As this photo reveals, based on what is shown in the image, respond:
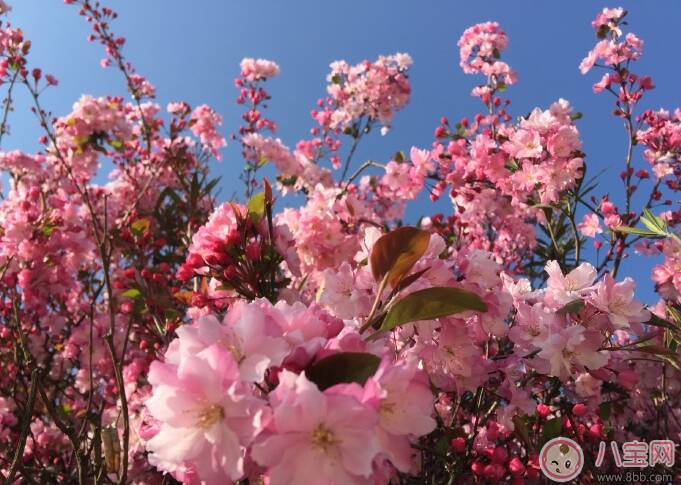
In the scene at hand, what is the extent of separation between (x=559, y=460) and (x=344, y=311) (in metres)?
0.79

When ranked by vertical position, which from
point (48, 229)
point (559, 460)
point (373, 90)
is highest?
point (373, 90)

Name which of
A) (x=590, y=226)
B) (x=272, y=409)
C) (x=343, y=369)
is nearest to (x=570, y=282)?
(x=343, y=369)

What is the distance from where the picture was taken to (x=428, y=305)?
0.83 meters

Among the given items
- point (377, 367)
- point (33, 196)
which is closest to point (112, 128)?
point (33, 196)

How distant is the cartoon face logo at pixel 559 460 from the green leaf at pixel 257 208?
1027mm


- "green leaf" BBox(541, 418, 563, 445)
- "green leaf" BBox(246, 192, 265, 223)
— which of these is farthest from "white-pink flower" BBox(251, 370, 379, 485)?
"green leaf" BBox(541, 418, 563, 445)

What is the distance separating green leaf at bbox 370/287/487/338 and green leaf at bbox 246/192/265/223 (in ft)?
2.18

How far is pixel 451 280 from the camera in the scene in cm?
108

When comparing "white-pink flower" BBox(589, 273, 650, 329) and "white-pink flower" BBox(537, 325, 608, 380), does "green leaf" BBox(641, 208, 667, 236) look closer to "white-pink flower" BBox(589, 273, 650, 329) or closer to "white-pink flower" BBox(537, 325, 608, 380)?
"white-pink flower" BBox(589, 273, 650, 329)

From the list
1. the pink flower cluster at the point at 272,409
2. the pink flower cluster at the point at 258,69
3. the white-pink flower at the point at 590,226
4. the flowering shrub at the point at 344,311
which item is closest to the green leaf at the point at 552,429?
the flowering shrub at the point at 344,311

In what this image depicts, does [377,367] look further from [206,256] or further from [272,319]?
[206,256]

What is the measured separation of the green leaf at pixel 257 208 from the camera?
1.39 meters

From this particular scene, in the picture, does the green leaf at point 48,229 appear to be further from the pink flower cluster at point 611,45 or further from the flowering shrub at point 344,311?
the pink flower cluster at point 611,45

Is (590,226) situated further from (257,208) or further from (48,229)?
(48,229)
